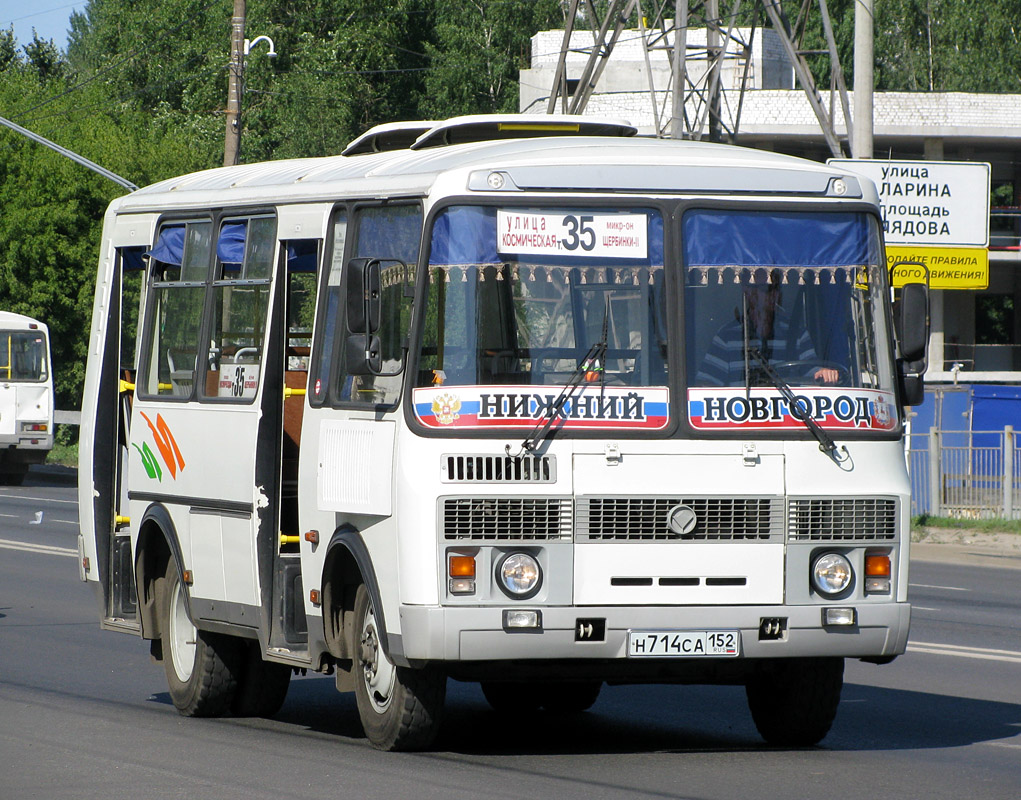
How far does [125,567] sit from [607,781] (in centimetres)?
440

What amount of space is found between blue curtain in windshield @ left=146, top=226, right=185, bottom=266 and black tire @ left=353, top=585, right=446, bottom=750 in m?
2.90

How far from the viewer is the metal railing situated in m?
25.9

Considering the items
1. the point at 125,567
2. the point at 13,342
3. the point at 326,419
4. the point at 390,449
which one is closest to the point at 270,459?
the point at 326,419

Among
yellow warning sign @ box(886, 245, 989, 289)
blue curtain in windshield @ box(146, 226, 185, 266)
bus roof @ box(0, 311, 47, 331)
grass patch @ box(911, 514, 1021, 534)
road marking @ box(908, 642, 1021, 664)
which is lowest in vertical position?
road marking @ box(908, 642, 1021, 664)

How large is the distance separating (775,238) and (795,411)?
0.80 meters

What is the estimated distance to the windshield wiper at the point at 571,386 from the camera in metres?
8.02

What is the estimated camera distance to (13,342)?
119ft

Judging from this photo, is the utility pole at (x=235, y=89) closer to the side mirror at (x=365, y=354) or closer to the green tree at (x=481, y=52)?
the side mirror at (x=365, y=354)

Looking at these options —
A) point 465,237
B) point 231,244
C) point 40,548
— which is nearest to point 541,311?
point 465,237

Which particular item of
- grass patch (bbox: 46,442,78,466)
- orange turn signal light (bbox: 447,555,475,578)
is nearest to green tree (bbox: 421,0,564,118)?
grass patch (bbox: 46,442,78,466)

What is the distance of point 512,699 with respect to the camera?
10383 mm

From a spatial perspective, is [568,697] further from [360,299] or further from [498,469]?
[360,299]

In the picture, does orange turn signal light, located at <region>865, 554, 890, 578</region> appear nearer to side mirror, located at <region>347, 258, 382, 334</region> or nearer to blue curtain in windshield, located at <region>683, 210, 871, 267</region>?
blue curtain in windshield, located at <region>683, 210, 871, 267</region>

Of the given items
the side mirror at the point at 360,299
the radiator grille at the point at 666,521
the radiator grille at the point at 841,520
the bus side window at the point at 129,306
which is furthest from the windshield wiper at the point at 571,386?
the bus side window at the point at 129,306
